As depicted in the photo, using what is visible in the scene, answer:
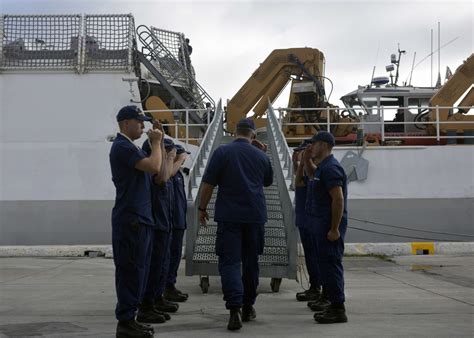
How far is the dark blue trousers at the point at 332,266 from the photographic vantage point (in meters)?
5.21

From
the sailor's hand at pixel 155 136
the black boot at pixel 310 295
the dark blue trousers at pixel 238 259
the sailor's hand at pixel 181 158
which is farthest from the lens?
the black boot at pixel 310 295

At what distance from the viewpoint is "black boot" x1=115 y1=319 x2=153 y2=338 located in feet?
14.4

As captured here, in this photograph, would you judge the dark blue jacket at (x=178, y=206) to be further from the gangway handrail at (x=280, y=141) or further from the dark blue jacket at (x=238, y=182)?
the gangway handrail at (x=280, y=141)

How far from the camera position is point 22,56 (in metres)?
13.9

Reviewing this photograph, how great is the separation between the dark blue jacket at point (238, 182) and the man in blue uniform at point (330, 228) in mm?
497

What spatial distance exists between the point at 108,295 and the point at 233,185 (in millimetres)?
2556

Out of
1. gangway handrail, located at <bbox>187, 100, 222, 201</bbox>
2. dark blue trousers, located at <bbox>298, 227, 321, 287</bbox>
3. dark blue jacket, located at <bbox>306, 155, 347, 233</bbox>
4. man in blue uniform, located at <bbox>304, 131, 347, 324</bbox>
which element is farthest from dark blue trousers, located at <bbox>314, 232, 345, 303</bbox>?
gangway handrail, located at <bbox>187, 100, 222, 201</bbox>

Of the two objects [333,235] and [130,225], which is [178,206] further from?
[130,225]

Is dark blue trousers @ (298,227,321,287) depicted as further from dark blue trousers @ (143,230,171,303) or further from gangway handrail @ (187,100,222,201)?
gangway handrail @ (187,100,222,201)

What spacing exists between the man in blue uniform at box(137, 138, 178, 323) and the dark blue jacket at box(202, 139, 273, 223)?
42cm

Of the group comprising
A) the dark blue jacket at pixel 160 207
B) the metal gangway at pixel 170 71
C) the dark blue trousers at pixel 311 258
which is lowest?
the dark blue trousers at pixel 311 258

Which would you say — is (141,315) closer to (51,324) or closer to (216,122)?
(51,324)

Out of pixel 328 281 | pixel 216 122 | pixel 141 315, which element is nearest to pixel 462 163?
pixel 216 122

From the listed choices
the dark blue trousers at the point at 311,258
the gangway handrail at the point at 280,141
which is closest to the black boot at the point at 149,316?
the dark blue trousers at the point at 311,258
